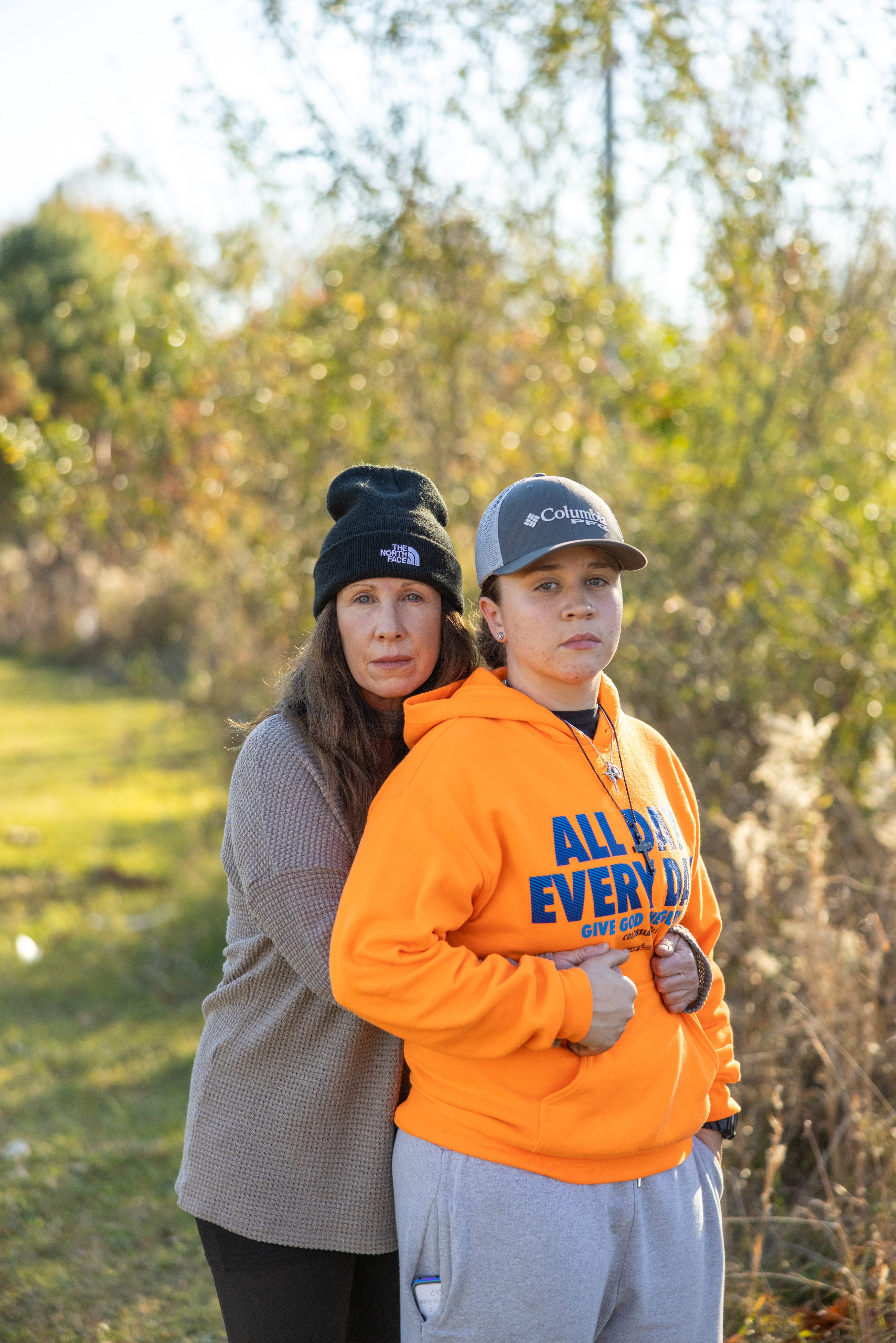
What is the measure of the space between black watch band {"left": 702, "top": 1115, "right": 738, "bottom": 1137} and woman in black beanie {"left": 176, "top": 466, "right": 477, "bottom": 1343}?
597 mm

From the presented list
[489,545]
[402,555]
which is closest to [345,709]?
[402,555]

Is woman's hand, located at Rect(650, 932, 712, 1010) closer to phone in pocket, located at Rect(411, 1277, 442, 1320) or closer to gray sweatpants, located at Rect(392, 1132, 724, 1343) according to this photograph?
gray sweatpants, located at Rect(392, 1132, 724, 1343)

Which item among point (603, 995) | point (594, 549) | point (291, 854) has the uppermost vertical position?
point (594, 549)

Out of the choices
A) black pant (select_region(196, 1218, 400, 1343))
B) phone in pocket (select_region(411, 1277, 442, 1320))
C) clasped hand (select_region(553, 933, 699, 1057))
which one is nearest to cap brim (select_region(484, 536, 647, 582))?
clasped hand (select_region(553, 933, 699, 1057))

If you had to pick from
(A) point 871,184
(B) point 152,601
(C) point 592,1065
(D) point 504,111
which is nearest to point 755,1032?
(C) point 592,1065

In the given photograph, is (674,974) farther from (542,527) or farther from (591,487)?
(591,487)

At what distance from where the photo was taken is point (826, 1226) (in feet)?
10.2

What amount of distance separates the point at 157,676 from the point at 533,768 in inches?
222

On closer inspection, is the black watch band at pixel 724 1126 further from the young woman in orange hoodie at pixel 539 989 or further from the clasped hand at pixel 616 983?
the clasped hand at pixel 616 983

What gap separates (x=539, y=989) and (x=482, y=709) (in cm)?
49

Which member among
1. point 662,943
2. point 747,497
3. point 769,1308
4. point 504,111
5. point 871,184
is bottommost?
point 769,1308

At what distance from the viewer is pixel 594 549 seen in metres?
2.04

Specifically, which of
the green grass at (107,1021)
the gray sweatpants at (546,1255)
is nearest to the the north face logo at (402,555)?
the gray sweatpants at (546,1255)

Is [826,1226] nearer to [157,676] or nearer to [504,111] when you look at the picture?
[504,111]
